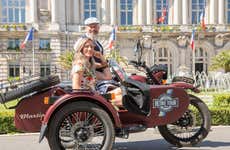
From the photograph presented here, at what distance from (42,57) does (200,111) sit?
3998 centimetres

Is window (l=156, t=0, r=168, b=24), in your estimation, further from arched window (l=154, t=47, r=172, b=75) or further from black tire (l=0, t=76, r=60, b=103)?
black tire (l=0, t=76, r=60, b=103)

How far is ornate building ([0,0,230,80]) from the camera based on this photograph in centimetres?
4597

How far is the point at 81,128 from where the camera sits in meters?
6.75

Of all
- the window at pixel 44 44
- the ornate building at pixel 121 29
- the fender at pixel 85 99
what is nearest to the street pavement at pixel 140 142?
the fender at pixel 85 99

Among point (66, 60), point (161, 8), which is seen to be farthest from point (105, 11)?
point (66, 60)

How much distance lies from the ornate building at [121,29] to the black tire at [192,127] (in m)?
37.4

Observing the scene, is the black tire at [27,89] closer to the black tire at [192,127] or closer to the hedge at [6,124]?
the black tire at [192,127]

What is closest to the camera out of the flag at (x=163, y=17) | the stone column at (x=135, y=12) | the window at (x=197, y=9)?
the flag at (x=163, y=17)

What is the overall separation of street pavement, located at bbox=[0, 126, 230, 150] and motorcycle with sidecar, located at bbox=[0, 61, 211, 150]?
1.03m

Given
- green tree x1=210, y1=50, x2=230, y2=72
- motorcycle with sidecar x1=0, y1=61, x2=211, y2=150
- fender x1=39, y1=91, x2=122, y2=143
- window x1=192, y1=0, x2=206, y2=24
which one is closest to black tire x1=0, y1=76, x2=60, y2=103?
motorcycle with sidecar x1=0, y1=61, x2=211, y2=150

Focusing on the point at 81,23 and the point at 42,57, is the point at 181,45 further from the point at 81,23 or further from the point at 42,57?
the point at 42,57

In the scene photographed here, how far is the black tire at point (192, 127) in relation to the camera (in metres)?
7.92

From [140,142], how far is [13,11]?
42.1 metres

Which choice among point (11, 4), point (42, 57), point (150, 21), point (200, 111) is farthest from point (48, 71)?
point (200, 111)
